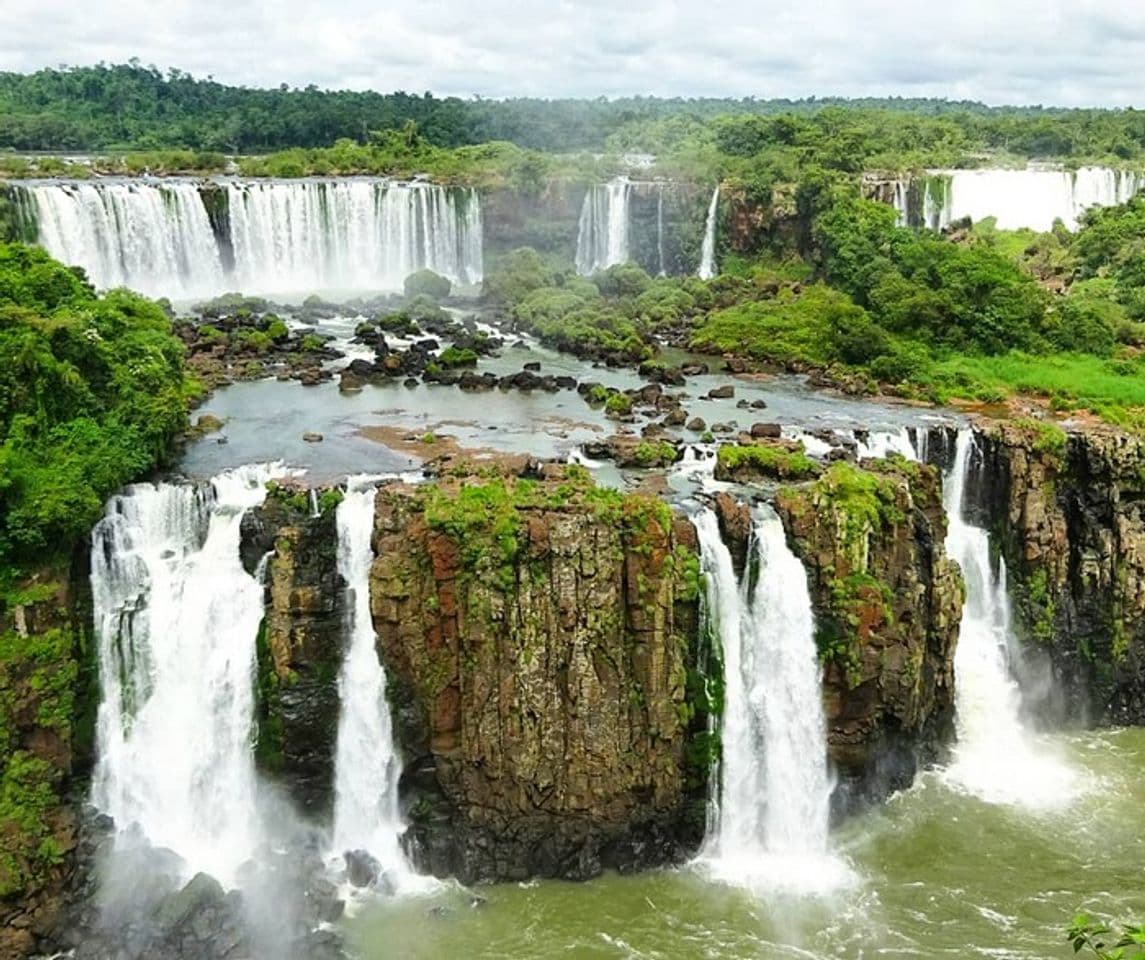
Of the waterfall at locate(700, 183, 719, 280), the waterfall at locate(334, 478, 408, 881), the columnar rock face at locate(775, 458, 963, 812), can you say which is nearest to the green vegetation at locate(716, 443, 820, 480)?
the columnar rock face at locate(775, 458, 963, 812)

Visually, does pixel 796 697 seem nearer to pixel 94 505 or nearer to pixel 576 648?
pixel 576 648

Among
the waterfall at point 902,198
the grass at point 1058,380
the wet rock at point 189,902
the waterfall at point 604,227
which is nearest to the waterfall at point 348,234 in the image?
the waterfall at point 604,227

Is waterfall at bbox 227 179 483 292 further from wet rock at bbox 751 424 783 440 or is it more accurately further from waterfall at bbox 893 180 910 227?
wet rock at bbox 751 424 783 440

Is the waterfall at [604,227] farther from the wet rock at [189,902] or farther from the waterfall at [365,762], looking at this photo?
the wet rock at [189,902]

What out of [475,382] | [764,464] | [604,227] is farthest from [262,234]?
[764,464]

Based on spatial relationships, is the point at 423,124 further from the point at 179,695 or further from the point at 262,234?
the point at 179,695

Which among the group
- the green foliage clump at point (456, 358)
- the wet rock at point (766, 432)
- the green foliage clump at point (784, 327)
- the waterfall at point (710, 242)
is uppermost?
the waterfall at point (710, 242)

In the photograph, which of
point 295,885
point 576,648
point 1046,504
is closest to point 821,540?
point 576,648
